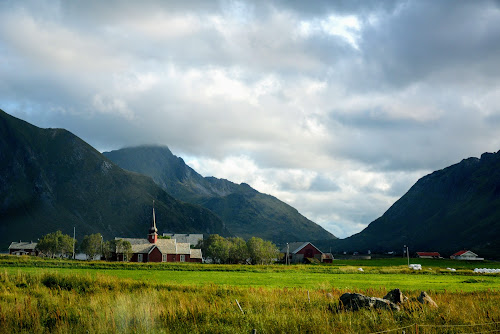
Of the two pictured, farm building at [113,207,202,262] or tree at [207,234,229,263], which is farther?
tree at [207,234,229,263]

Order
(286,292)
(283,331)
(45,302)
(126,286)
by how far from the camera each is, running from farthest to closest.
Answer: (126,286), (286,292), (45,302), (283,331)

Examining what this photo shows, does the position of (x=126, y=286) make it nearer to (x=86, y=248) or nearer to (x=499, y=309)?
(x=499, y=309)

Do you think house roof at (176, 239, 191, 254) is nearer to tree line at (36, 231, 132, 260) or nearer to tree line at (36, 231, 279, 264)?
tree line at (36, 231, 279, 264)

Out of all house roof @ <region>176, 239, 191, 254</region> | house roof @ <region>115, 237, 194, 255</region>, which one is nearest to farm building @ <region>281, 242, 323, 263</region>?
house roof @ <region>176, 239, 191, 254</region>

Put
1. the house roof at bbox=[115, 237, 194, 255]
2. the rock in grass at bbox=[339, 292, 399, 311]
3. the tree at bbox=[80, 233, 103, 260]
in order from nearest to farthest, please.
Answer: the rock in grass at bbox=[339, 292, 399, 311] → the house roof at bbox=[115, 237, 194, 255] → the tree at bbox=[80, 233, 103, 260]

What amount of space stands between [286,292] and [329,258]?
411 feet

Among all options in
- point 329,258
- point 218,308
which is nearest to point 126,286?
point 218,308

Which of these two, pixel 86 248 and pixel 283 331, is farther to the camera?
pixel 86 248

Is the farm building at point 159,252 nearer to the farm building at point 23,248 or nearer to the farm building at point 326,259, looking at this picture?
the farm building at point 326,259

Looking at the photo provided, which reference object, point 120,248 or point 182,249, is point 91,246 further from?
point 182,249

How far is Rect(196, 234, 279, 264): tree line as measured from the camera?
125562mm

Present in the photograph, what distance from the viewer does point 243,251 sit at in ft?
424

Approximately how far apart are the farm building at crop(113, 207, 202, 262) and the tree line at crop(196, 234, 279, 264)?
6.15 meters

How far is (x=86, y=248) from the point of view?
136 meters
